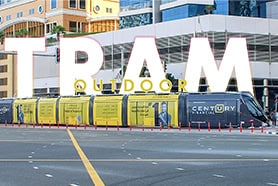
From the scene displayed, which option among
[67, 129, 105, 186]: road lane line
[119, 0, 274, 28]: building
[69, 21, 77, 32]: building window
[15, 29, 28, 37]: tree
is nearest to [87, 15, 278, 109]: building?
[119, 0, 274, 28]: building

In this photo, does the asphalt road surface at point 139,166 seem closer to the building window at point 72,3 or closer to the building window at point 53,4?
the building window at point 72,3

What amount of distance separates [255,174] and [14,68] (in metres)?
92.8

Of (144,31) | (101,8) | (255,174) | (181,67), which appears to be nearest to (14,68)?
(101,8)

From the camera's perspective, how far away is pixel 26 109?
189 feet

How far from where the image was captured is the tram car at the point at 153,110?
140 feet

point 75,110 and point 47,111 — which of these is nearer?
point 75,110

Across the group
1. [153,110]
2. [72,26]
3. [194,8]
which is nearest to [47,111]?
[153,110]

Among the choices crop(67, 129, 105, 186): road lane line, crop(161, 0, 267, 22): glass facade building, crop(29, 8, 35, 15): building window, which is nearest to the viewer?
crop(67, 129, 105, 186): road lane line

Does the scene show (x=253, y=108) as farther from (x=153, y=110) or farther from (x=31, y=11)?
(x=31, y=11)

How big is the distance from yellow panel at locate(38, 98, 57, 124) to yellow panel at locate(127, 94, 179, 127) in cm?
1003

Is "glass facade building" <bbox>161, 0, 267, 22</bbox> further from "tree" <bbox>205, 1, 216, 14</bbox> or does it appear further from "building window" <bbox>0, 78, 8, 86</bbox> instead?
"building window" <bbox>0, 78, 8, 86</bbox>

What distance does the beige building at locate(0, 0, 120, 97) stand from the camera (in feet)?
346

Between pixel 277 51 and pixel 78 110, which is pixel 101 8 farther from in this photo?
pixel 78 110

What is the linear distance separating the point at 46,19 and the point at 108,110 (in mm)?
69724
